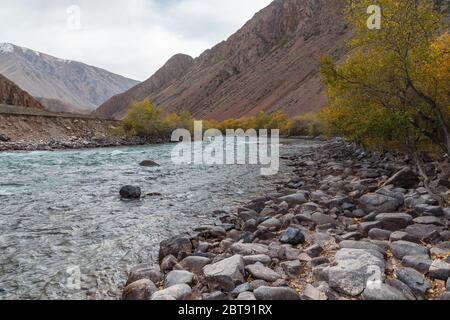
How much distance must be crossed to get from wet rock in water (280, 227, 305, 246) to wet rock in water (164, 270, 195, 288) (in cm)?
321

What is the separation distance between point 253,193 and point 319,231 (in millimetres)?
8296

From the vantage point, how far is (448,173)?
47.8 feet

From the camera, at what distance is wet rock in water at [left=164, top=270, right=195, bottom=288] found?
7.24 meters

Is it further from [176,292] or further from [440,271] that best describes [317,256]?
[176,292]

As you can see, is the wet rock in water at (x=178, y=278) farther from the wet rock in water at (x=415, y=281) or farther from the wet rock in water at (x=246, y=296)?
the wet rock in water at (x=415, y=281)

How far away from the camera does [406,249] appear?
782 cm

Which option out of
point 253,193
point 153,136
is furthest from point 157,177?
point 153,136

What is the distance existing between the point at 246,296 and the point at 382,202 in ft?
25.4

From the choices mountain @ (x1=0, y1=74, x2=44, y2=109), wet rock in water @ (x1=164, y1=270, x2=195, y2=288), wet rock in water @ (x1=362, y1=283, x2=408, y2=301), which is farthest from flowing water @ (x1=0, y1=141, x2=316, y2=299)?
mountain @ (x1=0, y1=74, x2=44, y2=109)

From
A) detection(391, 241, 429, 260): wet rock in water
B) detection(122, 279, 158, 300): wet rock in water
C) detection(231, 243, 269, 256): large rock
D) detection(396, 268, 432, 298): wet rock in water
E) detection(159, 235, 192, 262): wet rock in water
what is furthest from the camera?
detection(159, 235, 192, 262): wet rock in water

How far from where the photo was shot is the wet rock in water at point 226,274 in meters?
6.91

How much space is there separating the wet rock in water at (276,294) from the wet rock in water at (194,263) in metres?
2.22

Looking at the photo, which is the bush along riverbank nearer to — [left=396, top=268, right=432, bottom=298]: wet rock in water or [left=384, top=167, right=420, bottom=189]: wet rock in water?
[left=396, top=268, right=432, bottom=298]: wet rock in water

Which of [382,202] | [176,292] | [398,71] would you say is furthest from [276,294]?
[398,71]
